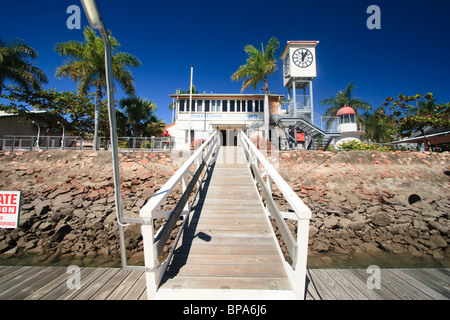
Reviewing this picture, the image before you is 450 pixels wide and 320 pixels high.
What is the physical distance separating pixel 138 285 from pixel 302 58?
2222 centimetres

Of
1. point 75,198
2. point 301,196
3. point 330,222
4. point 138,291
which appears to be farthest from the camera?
point 301,196

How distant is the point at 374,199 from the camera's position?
9430 millimetres

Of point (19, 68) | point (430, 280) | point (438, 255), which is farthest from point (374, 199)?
point (19, 68)

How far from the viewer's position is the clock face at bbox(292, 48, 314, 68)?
1903cm

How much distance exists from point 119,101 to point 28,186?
1427 centimetres

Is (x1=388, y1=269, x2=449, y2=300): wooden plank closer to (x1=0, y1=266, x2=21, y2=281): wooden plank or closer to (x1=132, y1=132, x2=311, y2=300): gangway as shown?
(x1=132, y1=132, x2=311, y2=300): gangway

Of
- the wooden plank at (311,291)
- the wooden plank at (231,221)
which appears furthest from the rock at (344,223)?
the wooden plank at (311,291)

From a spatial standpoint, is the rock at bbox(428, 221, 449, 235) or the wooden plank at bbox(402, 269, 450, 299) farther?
the rock at bbox(428, 221, 449, 235)

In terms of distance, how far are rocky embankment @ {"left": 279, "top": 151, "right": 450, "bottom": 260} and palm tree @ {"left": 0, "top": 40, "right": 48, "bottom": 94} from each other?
25768 mm

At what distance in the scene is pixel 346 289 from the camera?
9.80 feet

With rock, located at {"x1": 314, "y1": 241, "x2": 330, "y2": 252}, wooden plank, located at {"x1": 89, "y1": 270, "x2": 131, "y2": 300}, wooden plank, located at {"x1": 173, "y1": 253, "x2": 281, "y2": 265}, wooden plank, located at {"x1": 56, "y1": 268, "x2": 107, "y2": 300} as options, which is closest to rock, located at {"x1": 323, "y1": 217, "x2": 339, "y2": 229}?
rock, located at {"x1": 314, "y1": 241, "x2": 330, "y2": 252}

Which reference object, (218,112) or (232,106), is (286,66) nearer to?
(232,106)
